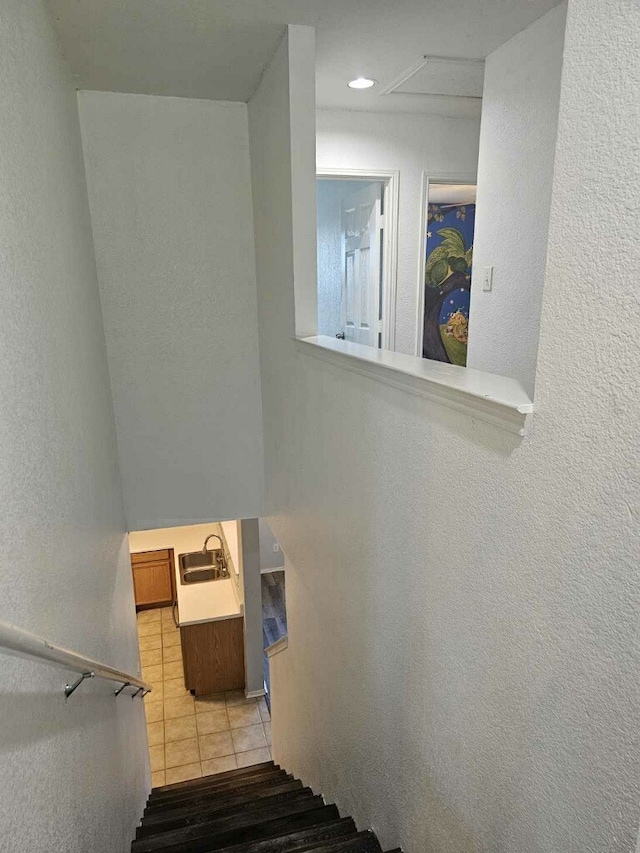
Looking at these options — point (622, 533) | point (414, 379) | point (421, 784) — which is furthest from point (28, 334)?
point (421, 784)

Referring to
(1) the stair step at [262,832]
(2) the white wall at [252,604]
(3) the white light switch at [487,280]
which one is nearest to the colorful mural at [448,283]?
(2) the white wall at [252,604]

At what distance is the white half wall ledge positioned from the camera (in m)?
1.01

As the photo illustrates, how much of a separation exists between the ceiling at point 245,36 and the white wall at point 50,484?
7.7 inches

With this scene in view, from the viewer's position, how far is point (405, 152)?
3.54m

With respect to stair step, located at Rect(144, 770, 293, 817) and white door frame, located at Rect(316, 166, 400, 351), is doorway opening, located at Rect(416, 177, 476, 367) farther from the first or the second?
stair step, located at Rect(144, 770, 293, 817)

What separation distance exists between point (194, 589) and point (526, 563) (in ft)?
16.4

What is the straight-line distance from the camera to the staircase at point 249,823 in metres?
2.00

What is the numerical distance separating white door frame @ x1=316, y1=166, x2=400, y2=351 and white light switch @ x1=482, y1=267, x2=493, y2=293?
1.16 metres

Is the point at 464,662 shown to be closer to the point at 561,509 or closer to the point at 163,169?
the point at 561,509

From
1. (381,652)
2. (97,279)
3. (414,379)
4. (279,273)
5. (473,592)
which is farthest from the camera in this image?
(97,279)

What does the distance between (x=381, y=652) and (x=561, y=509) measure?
1078 millimetres

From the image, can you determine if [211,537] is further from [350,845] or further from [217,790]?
[350,845]

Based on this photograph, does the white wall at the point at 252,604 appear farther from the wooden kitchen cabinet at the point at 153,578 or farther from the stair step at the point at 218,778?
the wooden kitchen cabinet at the point at 153,578

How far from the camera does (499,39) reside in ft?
7.67
